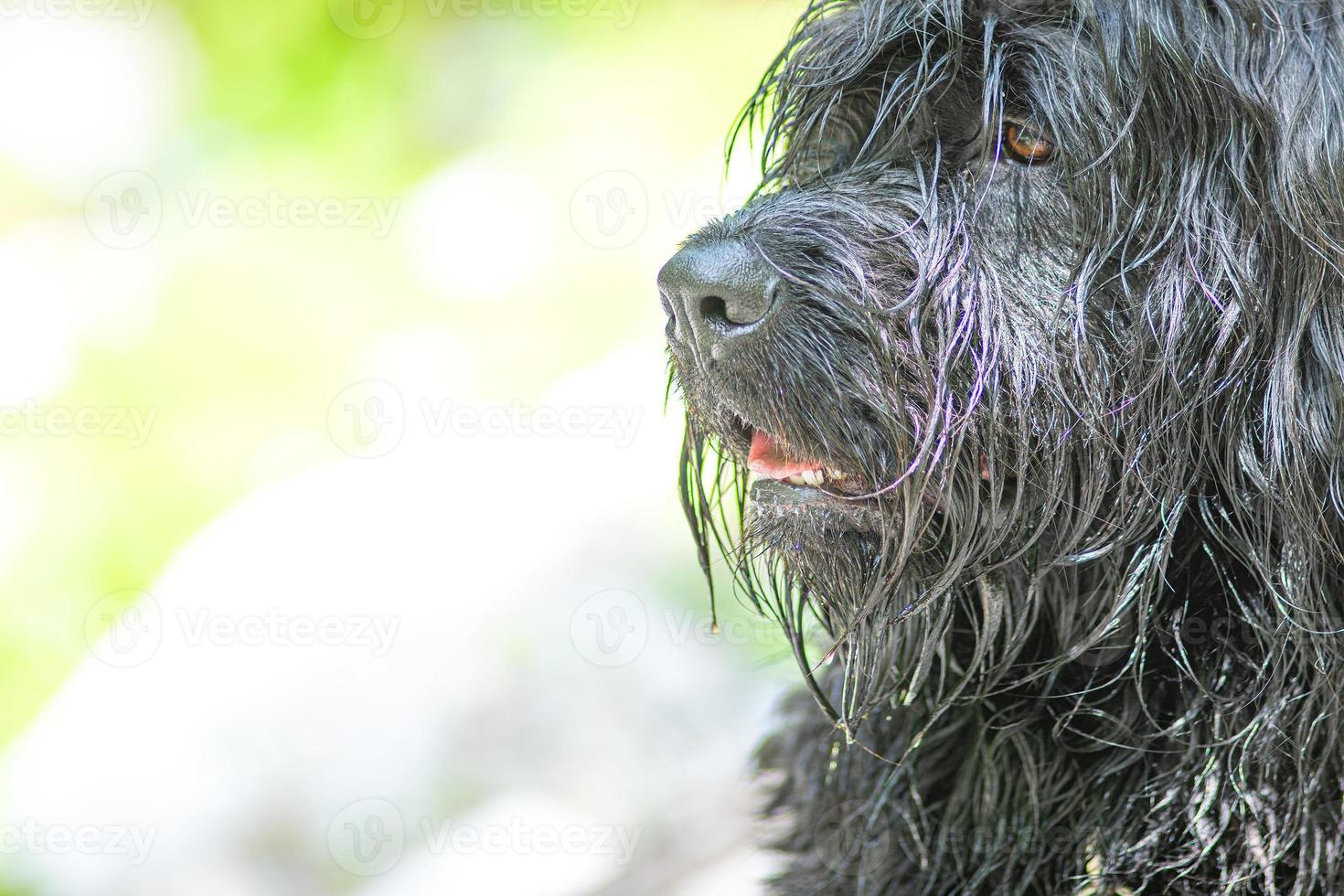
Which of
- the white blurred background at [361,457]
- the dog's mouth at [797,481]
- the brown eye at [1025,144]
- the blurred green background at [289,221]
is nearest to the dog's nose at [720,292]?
the dog's mouth at [797,481]

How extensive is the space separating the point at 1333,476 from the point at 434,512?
3.52 m

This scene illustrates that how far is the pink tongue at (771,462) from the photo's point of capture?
6.26 ft

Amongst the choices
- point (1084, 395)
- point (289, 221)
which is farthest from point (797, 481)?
point (289, 221)

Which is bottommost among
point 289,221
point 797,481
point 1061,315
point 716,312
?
point 289,221

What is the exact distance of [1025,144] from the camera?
1.87 metres

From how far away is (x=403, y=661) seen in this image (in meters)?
4.11

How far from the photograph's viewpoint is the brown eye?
1.86 meters

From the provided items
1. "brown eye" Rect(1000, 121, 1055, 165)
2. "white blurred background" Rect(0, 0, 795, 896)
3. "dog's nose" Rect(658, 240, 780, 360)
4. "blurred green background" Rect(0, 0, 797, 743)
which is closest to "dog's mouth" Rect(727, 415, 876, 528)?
"dog's nose" Rect(658, 240, 780, 360)

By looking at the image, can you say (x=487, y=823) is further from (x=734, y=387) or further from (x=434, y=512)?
(x=734, y=387)

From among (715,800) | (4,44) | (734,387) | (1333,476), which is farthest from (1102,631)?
(4,44)

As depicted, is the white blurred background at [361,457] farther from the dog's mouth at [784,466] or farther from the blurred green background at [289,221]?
the dog's mouth at [784,466]

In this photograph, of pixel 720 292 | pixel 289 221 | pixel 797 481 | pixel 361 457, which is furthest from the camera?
pixel 289 221

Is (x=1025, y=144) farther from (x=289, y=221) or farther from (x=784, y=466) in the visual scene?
(x=289, y=221)

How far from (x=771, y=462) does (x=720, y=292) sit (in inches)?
11.5
